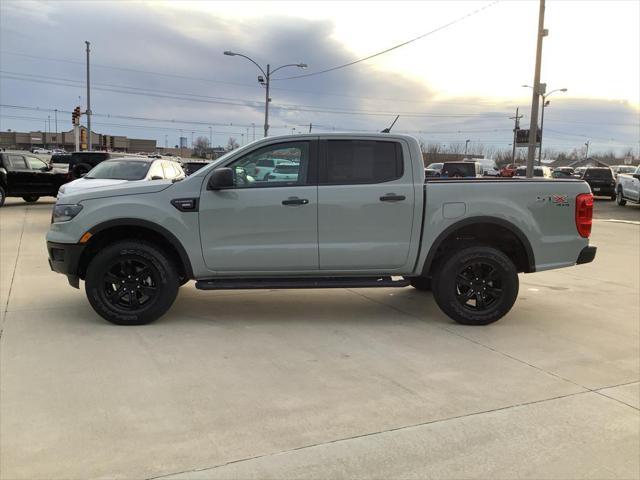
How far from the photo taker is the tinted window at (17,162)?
17438mm

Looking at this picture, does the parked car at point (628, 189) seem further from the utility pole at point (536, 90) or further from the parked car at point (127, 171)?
the parked car at point (127, 171)

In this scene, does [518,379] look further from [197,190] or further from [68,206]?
[68,206]

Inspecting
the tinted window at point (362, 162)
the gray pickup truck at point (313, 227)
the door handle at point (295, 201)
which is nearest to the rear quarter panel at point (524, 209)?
the gray pickup truck at point (313, 227)

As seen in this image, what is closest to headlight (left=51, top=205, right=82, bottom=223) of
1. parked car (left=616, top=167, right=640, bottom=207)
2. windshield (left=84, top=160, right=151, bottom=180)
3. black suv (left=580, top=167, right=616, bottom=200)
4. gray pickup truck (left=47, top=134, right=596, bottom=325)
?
gray pickup truck (left=47, top=134, right=596, bottom=325)

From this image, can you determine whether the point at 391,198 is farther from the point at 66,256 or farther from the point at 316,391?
the point at 66,256

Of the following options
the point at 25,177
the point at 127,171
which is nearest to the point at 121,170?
the point at 127,171

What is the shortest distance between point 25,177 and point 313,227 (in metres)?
16.0

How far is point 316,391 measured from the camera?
3939mm

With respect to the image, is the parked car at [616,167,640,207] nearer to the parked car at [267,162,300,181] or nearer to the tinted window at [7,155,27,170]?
the parked car at [267,162,300,181]

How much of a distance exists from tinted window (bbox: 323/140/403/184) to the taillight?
1908mm

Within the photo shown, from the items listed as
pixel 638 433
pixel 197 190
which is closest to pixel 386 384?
pixel 638 433

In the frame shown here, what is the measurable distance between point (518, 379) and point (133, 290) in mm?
3717

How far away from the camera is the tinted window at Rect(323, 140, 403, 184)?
5484 mm

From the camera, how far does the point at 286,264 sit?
17.7 feet
